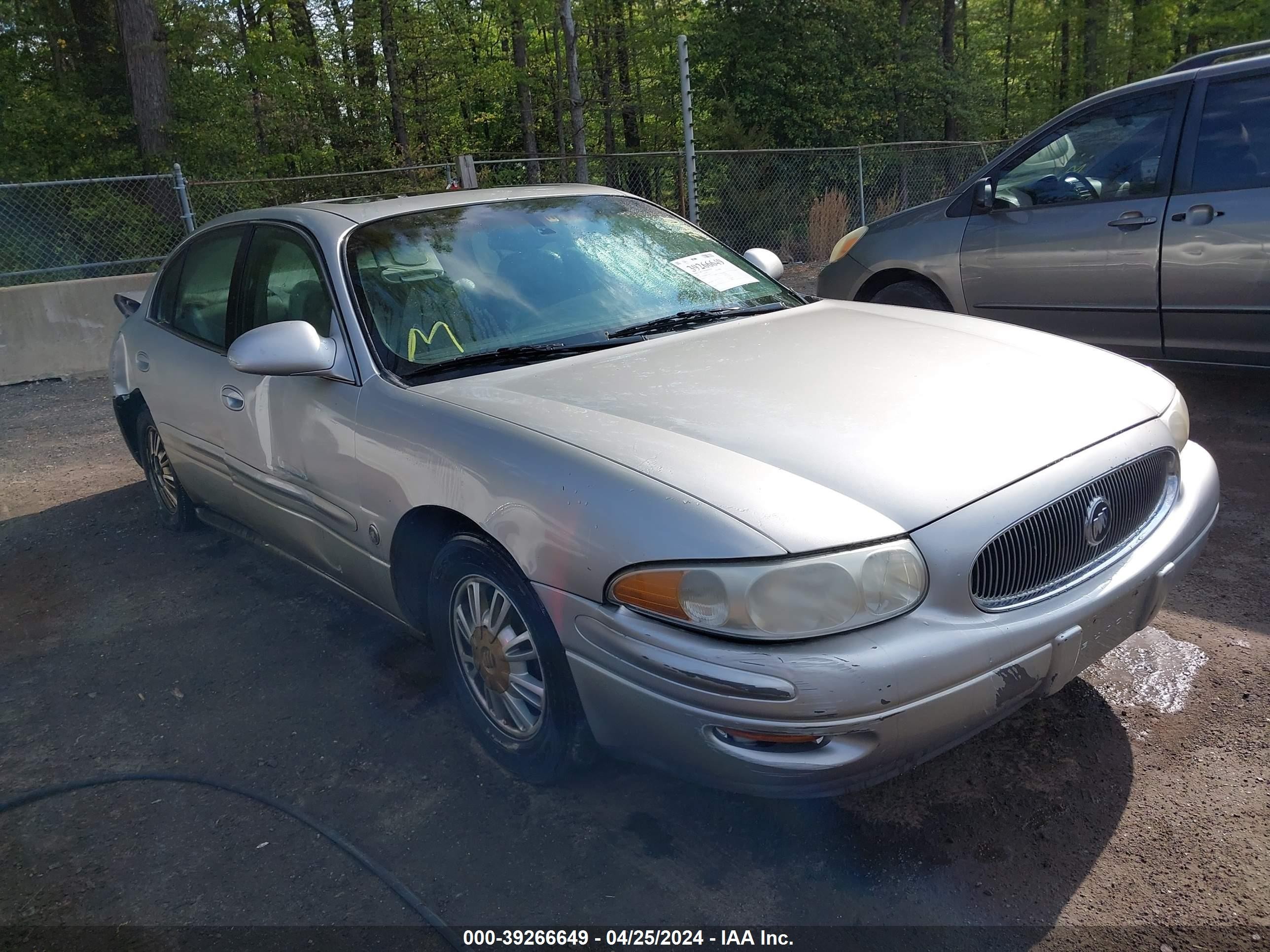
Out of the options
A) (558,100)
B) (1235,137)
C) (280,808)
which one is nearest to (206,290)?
(280,808)

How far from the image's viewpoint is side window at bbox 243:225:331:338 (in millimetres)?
3496

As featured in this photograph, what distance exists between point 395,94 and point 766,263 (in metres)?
18.2

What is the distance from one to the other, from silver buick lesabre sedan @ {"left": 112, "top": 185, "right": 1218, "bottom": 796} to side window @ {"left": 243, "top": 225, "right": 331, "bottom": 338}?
0.05 feet

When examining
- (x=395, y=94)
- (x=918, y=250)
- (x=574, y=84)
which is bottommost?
(x=918, y=250)

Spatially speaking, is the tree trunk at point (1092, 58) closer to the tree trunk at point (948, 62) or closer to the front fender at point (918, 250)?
the tree trunk at point (948, 62)

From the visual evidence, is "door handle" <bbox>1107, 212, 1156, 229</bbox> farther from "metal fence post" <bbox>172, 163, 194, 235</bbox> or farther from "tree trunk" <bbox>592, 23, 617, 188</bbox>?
"tree trunk" <bbox>592, 23, 617, 188</bbox>

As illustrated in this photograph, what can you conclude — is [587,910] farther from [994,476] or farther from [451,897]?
[994,476]

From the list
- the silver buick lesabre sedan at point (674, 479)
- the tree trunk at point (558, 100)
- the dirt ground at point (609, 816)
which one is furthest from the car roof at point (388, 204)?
the tree trunk at point (558, 100)

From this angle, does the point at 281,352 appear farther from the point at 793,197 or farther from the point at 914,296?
the point at 793,197

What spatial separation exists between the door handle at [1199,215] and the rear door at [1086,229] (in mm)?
107

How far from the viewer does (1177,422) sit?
9.74ft

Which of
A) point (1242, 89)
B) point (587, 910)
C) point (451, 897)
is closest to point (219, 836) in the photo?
point (451, 897)

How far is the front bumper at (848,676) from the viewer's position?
2.11 metres

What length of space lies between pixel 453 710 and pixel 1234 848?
7.35 ft
